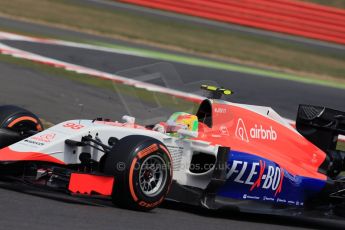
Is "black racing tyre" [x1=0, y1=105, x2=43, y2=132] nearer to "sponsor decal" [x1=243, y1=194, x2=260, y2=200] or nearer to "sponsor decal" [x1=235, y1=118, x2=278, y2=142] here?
"sponsor decal" [x1=235, y1=118, x2=278, y2=142]

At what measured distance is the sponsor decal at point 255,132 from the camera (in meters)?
7.78

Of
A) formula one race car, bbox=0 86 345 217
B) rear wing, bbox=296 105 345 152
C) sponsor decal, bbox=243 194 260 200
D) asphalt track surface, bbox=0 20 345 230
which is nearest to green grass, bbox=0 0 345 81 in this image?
asphalt track surface, bbox=0 20 345 230

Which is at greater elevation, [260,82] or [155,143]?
[260,82]

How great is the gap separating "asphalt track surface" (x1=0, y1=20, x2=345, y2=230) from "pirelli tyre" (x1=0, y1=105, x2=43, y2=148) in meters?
0.72

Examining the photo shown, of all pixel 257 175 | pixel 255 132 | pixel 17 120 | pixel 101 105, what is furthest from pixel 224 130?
pixel 101 105

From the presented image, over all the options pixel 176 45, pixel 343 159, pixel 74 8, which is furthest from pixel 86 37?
pixel 343 159

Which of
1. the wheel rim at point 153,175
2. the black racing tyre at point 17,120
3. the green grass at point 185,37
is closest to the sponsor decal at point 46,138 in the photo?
the black racing tyre at point 17,120

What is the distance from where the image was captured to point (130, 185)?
6.62m

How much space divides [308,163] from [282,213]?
777mm

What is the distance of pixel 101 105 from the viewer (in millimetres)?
12234

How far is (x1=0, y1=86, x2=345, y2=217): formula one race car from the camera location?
22.1 ft

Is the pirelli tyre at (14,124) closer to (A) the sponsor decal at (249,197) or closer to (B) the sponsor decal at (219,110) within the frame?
(B) the sponsor decal at (219,110)

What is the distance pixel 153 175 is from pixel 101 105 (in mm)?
5445

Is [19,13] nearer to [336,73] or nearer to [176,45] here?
[176,45]
